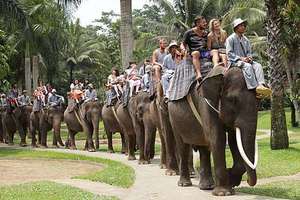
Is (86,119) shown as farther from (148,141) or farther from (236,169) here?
(236,169)

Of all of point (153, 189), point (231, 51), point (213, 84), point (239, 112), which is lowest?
point (153, 189)

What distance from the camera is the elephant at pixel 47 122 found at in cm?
2352

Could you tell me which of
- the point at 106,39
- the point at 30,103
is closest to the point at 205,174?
the point at 30,103

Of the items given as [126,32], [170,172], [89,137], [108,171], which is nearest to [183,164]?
[170,172]

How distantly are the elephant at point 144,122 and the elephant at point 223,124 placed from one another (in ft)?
14.2

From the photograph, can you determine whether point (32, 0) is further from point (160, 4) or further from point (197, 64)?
point (197, 64)

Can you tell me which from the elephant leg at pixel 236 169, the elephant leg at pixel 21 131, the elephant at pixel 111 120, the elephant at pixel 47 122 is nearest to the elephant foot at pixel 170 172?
the elephant leg at pixel 236 169

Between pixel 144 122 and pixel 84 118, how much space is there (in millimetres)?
6380

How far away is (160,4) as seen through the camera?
4003 centimetres

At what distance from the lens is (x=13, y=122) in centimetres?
2750

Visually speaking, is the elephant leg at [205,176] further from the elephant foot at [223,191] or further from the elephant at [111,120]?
the elephant at [111,120]

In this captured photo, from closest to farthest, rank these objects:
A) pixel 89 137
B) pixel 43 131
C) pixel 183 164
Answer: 1. pixel 183 164
2. pixel 89 137
3. pixel 43 131

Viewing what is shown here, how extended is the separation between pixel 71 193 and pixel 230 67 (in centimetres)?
347

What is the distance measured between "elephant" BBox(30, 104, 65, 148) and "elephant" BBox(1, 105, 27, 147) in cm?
143
